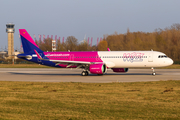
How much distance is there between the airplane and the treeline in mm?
49319

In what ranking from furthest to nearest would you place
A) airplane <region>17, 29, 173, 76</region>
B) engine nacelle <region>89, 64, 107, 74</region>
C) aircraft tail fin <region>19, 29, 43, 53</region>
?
1. aircraft tail fin <region>19, 29, 43, 53</region>
2. airplane <region>17, 29, 173, 76</region>
3. engine nacelle <region>89, 64, 107, 74</region>

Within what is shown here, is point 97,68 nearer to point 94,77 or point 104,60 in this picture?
point 94,77

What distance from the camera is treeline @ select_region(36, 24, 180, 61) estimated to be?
8357cm

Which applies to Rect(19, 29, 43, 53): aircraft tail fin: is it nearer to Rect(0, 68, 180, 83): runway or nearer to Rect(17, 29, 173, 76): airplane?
Rect(17, 29, 173, 76): airplane

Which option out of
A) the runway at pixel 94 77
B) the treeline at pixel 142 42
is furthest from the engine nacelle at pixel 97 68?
the treeline at pixel 142 42

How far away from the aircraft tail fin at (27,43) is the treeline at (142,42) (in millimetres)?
50187

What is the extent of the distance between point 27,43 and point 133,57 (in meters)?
16.3

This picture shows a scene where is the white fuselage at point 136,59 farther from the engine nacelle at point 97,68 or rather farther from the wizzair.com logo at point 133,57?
the engine nacelle at point 97,68

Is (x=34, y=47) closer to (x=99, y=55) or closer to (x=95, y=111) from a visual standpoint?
(x=99, y=55)

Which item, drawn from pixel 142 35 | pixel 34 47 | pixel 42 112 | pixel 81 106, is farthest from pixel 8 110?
pixel 142 35

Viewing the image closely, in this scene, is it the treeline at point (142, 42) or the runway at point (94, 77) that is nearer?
the runway at point (94, 77)

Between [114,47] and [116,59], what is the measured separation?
58.9 meters

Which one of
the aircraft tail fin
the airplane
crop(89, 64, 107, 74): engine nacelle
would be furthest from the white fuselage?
the aircraft tail fin

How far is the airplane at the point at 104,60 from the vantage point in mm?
32562
